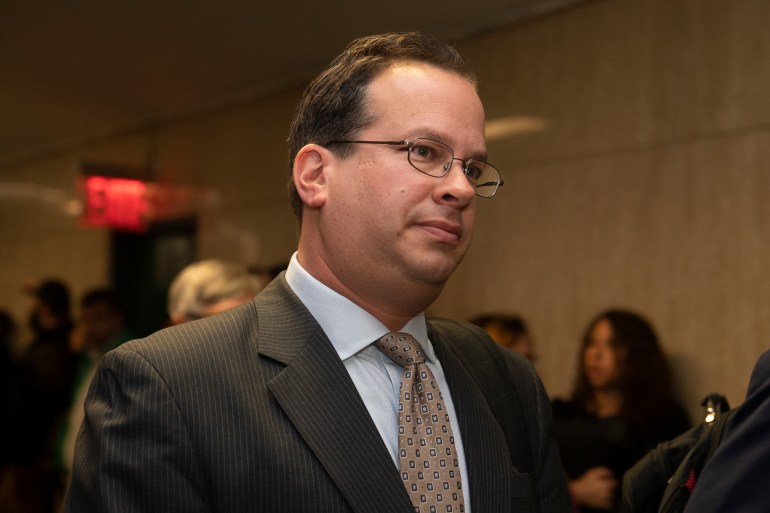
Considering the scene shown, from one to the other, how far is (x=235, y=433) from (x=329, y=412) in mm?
144

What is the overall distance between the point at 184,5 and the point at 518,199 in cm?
198

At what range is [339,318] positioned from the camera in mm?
1375

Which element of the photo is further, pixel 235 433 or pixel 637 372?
pixel 637 372

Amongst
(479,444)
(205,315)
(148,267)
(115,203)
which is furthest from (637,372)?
(148,267)

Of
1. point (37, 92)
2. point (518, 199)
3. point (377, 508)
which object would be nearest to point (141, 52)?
point (37, 92)

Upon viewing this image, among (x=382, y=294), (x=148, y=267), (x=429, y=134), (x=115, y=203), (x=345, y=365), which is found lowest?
(x=345, y=365)

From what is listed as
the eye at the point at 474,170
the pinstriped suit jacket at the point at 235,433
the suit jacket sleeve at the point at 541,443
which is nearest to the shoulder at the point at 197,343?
the pinstriped suit jacket at the point at 235,433

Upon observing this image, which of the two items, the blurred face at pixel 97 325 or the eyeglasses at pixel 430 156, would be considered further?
the blurred face at pixel 97 325

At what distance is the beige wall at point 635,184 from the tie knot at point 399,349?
2.33 meters

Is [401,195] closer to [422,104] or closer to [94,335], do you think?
[422,104]

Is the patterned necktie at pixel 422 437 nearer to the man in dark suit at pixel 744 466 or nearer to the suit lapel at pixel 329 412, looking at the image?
the suit lapel at pixel 329 412

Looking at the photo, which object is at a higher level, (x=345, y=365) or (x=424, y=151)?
(x=424, y=151)

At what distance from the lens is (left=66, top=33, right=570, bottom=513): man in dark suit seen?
45.9 inches

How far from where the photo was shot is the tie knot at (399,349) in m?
1.37
